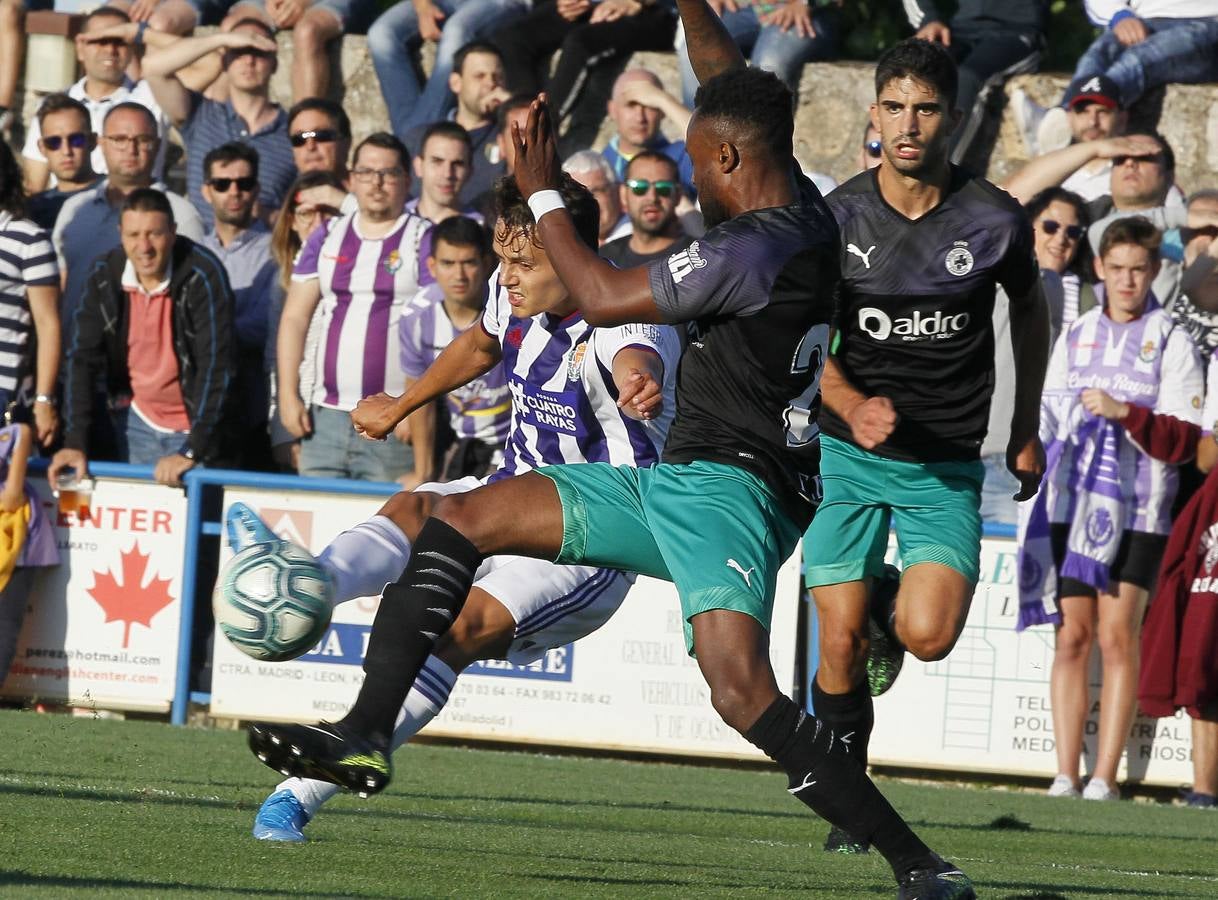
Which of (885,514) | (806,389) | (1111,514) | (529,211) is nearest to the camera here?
(806,389)

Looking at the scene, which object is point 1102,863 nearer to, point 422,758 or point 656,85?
point 422,758

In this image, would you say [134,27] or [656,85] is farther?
[134,27]

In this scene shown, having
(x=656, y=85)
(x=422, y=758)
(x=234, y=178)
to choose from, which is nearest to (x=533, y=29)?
(x=656, y=85)

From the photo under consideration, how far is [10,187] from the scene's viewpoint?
34.8 feet

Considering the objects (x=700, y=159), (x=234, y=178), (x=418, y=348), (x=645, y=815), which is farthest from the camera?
(x=234, y=178)

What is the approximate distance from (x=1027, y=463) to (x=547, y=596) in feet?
6.32

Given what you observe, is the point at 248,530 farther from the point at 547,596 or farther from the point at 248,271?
the point at 248,271

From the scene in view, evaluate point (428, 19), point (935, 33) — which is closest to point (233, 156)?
point (428, 19)

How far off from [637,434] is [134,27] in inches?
324

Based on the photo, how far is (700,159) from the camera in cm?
527

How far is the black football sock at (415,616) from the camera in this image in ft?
16.5

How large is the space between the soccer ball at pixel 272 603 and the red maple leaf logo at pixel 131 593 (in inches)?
220

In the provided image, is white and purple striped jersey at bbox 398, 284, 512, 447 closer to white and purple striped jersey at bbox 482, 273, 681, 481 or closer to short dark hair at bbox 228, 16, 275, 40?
short dark hair at bbox 228, 16, 275, 40

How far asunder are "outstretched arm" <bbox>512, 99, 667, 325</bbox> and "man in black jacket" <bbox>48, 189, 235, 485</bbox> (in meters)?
5.72
